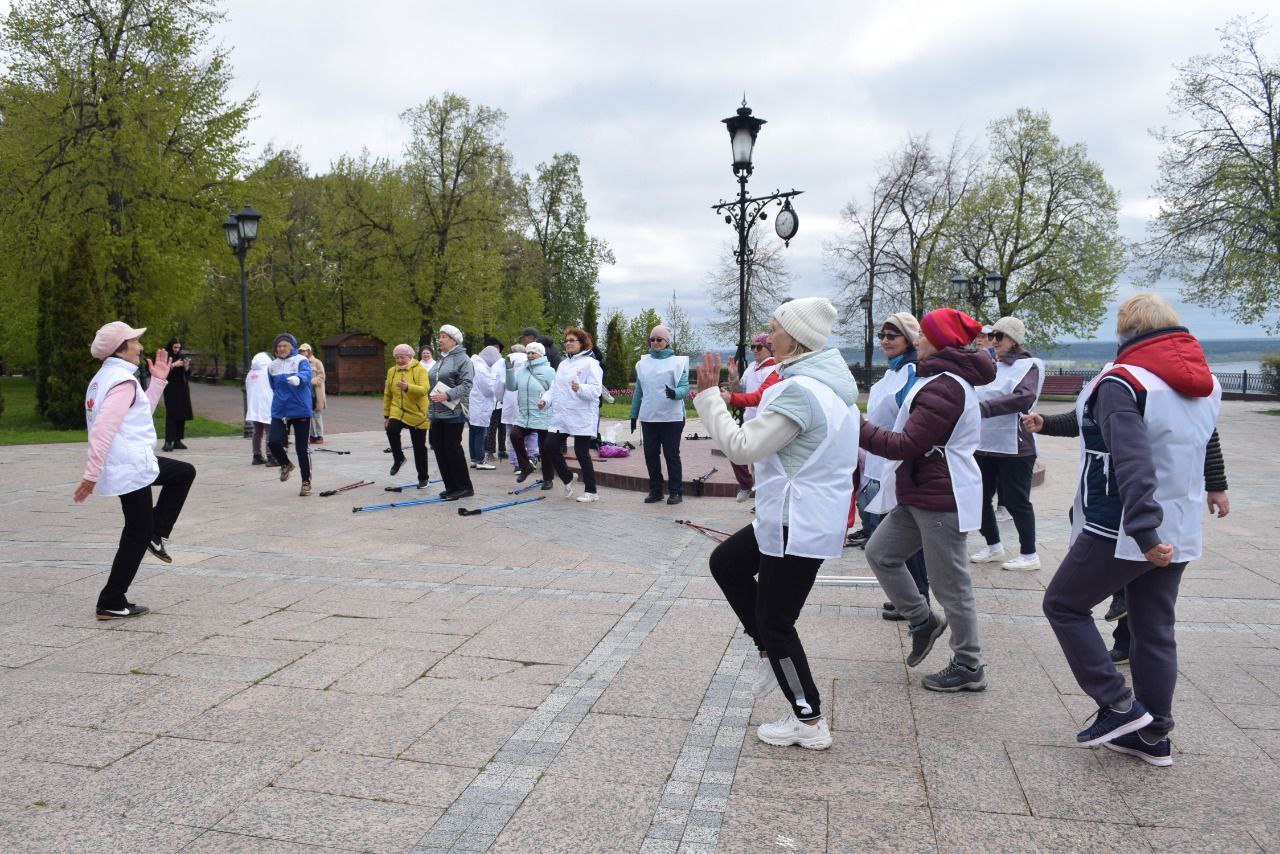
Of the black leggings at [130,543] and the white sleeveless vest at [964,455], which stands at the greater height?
the white sleeveless vest at [964,455]

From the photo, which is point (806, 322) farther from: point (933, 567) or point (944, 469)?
point (933, 567)

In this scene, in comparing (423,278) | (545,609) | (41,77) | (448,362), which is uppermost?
(41,77)

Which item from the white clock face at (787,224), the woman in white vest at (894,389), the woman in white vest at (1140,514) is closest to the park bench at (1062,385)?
the white clock face at (787,224)

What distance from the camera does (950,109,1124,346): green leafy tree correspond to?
40.0 meters

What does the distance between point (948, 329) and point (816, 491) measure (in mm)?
1230

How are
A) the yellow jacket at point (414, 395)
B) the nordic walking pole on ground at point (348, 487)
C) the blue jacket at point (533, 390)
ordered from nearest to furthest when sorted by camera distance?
the yellow jacket at point (414, 395), the nordic walking pole on ground at point (348, 487), the blue jacket at point (533, 390)

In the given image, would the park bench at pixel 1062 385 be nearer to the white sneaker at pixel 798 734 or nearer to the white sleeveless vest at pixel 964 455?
the white sleeveless vest at pixel 964 455

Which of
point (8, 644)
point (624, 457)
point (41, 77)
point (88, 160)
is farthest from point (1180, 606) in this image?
point (41, 77)

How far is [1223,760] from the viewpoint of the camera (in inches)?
139

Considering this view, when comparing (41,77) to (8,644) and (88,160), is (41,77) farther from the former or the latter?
(8,644)

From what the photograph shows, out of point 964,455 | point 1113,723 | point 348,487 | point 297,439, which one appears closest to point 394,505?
point 348,487

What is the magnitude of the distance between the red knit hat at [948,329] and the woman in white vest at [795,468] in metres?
0.79

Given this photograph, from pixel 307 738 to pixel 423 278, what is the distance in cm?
3652

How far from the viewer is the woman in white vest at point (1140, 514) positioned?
332cm
